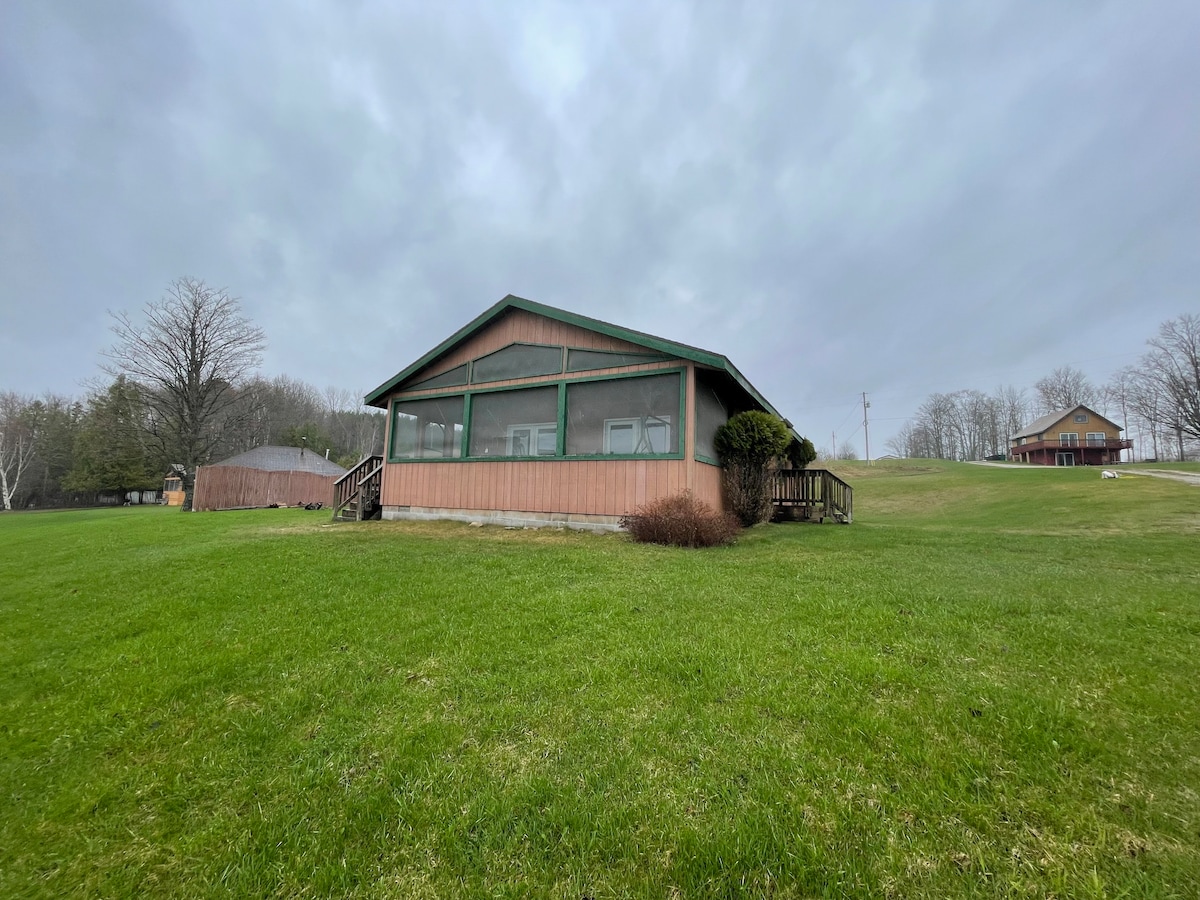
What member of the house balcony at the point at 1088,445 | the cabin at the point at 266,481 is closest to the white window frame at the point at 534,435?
the cabin at the point at 266,481

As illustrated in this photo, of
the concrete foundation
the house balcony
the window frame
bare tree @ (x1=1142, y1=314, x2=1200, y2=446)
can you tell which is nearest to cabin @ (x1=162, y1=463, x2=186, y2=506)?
the concrete foundation

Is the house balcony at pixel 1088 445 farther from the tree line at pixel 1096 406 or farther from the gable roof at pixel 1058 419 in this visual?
the tree line at pixel 1096 406

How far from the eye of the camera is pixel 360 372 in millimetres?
49312

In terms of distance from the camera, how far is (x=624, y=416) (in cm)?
946

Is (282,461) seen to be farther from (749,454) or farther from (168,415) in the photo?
(749,454)

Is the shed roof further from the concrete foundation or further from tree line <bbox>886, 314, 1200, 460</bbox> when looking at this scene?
tree line <bbox>886, 314, 1200, 460</bbox>

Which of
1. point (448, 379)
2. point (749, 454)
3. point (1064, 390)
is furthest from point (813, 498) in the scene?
point (1064, 390)

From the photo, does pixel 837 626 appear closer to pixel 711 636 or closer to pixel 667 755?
pixel 711 636

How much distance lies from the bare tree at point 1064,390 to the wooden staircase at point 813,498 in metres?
58.9

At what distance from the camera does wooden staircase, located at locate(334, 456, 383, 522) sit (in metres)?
12.9

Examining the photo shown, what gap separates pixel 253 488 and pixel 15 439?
1441 inches

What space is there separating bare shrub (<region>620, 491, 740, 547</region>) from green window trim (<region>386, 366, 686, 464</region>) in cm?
108

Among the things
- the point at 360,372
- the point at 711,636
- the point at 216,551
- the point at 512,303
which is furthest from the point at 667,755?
the point at 360,372

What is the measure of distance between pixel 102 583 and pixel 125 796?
516 cm
